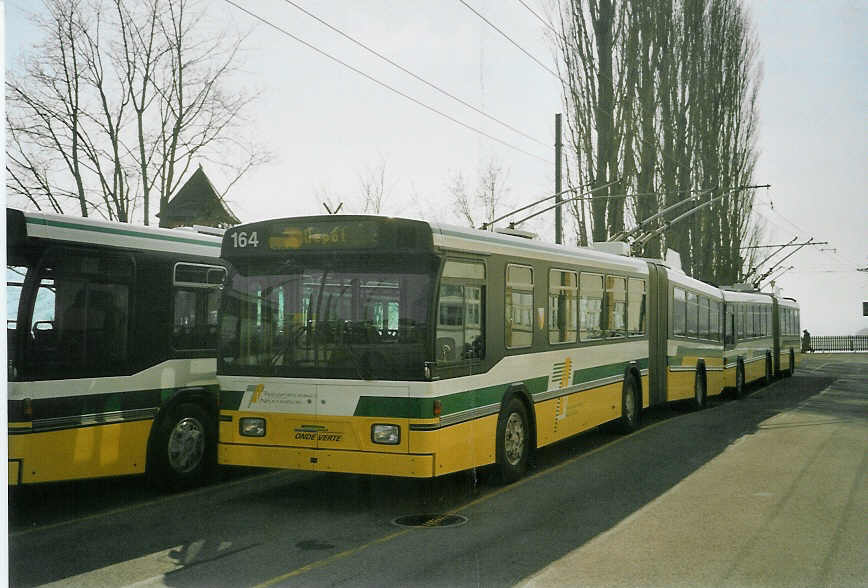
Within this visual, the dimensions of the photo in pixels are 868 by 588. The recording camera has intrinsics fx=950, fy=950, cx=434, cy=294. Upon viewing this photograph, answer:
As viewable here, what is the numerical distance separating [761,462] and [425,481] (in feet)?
13.4

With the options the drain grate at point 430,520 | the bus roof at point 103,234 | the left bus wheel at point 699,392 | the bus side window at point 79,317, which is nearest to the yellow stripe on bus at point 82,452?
the bus side window at point 79,317

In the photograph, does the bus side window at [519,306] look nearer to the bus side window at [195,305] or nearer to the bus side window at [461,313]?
the bus side window at [461,313]

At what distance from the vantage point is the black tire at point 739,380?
2159 centimetres

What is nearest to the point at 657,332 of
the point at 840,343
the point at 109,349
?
the point at 109,349

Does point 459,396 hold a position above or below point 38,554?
above

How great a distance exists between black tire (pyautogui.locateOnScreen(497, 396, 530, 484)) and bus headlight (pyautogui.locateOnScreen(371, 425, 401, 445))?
160 cm

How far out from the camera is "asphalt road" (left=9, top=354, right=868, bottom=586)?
6.33 m

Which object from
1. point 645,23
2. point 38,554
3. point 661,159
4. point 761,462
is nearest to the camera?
point 38,554

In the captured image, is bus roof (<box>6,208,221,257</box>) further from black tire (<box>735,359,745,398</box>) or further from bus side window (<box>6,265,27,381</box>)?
black tire (<box>735,359,745,398</box>)

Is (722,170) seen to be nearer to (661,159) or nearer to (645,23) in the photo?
(661,159)

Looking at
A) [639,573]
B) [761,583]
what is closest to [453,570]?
[639,573]

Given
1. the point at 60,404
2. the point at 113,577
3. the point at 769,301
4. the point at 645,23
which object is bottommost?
the point at 113,577

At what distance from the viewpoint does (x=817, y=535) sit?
734 centimetres

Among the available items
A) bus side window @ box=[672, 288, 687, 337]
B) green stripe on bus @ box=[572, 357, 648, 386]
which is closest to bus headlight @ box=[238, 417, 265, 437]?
green stripe on bus @ box=[572, 357, 648, 386]
